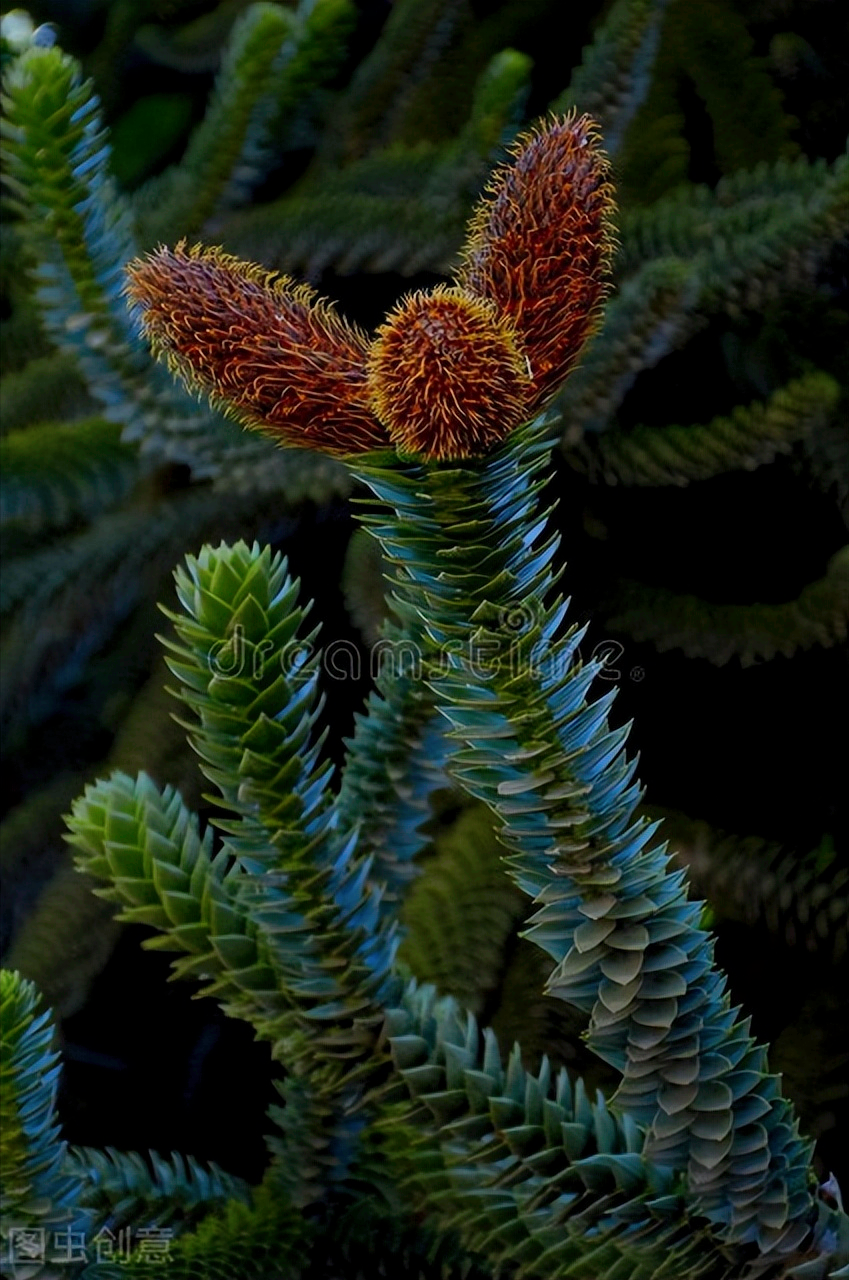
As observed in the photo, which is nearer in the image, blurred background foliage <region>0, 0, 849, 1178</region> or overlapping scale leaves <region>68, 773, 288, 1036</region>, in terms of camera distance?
overlapping scale leaves <region>68, 773, 288, 1036</region>

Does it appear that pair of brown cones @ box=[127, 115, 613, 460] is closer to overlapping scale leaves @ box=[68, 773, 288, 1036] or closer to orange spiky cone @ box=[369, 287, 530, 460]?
orange spiky cone @ box=[369, 287, 530, 460]

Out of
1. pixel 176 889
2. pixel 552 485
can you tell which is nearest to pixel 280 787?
pixel 176 889

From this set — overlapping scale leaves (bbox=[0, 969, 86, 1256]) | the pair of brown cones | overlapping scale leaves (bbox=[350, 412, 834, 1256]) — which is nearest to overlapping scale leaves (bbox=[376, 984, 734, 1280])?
overlapping scale leaves (bbox=[350, 412, 834, 1256])

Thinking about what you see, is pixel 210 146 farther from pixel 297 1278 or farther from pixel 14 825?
pixel 297 1278

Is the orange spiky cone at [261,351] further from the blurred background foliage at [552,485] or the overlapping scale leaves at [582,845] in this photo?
the blurred background foliage at [552,485]

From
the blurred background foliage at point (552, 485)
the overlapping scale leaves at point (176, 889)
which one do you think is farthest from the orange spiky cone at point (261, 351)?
the blurred background foliage at point (552, 485)

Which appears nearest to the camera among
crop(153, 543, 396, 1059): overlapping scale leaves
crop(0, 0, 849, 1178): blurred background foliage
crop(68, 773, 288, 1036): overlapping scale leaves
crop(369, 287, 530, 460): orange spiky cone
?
crop(369, 287, 530, 460): orange spiky cone

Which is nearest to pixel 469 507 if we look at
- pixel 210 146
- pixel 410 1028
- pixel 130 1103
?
pixel 410 1028
